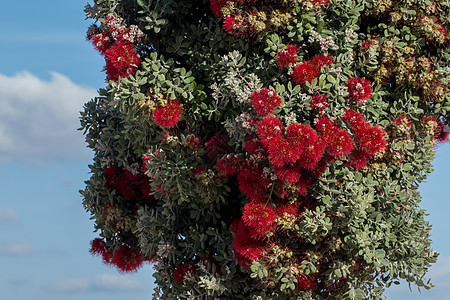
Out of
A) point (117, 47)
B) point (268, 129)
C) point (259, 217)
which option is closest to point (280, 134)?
point (268, 129)

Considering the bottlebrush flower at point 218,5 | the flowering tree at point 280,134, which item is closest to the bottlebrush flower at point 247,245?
the flowering tree at point 280,134

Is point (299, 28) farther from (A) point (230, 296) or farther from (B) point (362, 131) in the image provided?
(A) point (230, 296)

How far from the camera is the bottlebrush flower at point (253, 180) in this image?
21.0ft

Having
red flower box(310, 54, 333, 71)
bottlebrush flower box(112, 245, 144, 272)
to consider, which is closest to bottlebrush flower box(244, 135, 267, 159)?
red flower box(310, 54, 333, 71)

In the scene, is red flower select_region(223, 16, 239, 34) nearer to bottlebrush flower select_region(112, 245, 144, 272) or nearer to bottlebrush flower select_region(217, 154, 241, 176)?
bottlebrush flower select_region(217, 154, 241, 176)

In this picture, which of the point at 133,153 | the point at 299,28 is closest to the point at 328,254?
the point at 299,28

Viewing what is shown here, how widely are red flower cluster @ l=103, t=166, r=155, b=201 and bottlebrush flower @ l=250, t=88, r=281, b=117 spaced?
276 cm

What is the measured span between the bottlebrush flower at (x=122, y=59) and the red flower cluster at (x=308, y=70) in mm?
1914

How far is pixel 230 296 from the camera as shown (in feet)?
24.7

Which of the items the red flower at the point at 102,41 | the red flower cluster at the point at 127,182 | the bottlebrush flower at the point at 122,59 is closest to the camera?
the bottlebrush flower at the point at 122,59

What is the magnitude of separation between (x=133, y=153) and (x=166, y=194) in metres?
1.21

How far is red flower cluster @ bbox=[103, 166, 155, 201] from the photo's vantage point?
8.41 meters

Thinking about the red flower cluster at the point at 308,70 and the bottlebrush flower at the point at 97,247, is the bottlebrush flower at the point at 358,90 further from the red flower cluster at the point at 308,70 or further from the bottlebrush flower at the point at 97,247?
the bottlebrush flower at the point at 97,247

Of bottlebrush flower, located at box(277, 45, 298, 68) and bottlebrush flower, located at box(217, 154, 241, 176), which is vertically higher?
bottlebrush flower, located at box(277, 45, 298, 68)
